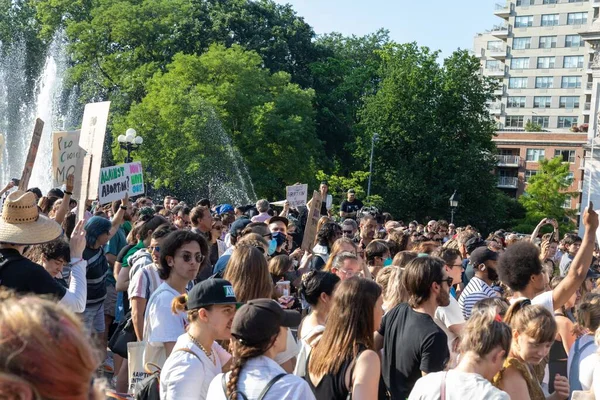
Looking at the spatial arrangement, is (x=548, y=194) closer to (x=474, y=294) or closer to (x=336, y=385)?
(x=474, y=294)

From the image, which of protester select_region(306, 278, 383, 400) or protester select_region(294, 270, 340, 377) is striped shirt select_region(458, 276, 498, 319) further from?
protester select_region(306, 278, 383, 400)

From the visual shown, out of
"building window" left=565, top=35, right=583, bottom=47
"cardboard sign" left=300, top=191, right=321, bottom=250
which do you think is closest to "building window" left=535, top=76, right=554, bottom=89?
"building window" left=565, top=35, right=583, bottom=47

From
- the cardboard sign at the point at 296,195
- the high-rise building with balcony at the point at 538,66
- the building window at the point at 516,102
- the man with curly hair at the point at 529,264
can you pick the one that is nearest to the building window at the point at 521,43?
the high-rise building with balcony at the point at 538,66

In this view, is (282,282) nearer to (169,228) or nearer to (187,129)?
(169,228)

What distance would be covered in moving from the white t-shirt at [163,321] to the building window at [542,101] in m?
108

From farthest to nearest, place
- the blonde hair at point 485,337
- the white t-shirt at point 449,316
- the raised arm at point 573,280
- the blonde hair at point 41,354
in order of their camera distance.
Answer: the white t-shirt at point 449,316
the raised arm at point 573,280
the blonde hair at point 485,337
the blonde hair at point 41,354

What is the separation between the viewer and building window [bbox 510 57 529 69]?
360 ft

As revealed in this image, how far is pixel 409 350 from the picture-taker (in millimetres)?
5203

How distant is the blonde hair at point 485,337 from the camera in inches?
171

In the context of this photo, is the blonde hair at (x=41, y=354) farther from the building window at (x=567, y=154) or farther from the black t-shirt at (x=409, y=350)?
the building window at (x=567, y=154)

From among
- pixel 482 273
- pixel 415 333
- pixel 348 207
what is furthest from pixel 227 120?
pixel 415 333

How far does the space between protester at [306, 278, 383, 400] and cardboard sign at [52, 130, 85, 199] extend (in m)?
6.03

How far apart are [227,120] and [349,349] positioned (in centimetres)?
4106

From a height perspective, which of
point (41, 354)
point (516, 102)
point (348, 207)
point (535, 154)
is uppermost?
point (516, 102)
